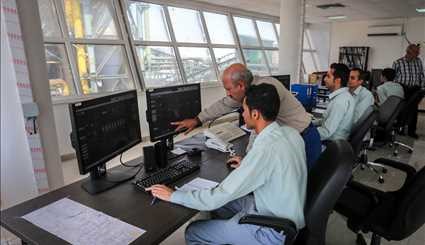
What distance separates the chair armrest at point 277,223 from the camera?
133 centimetres

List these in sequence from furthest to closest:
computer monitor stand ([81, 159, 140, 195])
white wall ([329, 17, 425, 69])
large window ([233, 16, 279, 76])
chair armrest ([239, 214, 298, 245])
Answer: white wall ([329, 17, 425, 69])
large window ([233, 16, 279, 76])
computer monitor stand ([81, 159, 140, 195])
chair armrest ([239, 214, 298, 245])

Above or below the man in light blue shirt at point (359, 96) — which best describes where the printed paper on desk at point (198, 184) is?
below

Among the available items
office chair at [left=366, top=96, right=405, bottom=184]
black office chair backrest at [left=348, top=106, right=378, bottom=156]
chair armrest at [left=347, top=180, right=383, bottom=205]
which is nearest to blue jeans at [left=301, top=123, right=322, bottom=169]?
chair armrest at [left=347, top=180, right=383, bottom=205]

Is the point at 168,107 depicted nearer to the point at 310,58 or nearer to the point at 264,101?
the point at 264,101

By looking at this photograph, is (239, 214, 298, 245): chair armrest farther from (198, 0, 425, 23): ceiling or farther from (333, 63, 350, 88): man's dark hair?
(198, 0, 425, 23): ceiling

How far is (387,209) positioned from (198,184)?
4.04 ft

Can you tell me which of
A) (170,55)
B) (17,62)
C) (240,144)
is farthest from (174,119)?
(170,55)

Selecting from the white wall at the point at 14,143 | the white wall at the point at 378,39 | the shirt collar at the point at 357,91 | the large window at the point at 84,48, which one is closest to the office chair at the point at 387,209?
the shirt collar at the point at 357,91

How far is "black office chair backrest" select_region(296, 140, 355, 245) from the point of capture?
138 centimetres

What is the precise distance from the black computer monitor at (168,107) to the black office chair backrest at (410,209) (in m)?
1.42

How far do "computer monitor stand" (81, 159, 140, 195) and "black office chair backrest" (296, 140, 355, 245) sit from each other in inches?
38.4

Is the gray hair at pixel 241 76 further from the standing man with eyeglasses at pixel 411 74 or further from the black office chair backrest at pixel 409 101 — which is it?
the standing man with eyeglasses at pixel 411 74

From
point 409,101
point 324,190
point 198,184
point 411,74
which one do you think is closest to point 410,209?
point 324,190

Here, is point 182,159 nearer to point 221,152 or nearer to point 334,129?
point 221,152
